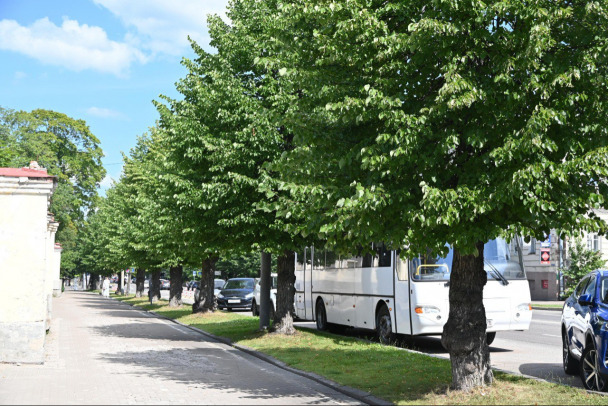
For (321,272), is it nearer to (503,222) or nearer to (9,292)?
(9,292)

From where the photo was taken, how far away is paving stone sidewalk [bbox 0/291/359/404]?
10055 mm

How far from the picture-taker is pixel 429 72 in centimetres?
930

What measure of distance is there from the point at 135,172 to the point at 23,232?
3136 centimetres

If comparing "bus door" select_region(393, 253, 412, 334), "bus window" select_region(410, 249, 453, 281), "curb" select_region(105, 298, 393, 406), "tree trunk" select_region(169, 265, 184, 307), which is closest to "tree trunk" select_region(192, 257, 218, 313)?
"tree trunk" select_region(169, 265, 184, 307)

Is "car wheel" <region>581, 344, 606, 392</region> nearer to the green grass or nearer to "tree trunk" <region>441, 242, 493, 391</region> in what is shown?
the green grass

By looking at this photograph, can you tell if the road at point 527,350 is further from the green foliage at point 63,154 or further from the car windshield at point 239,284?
the green foliage at point 63,154

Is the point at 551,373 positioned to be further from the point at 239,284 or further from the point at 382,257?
the point at 239,284

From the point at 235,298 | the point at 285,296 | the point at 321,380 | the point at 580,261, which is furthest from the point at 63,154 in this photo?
the point at 321,380

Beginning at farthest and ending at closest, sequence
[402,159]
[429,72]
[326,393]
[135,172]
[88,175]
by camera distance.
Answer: [88,175], [135,172], [326,393], [429,72], [402,159]

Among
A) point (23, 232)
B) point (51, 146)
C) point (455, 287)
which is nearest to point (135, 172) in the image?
point (51, 146)

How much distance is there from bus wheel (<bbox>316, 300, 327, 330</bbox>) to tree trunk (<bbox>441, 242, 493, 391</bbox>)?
1268 centimetres

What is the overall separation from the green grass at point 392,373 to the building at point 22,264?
15.7ft

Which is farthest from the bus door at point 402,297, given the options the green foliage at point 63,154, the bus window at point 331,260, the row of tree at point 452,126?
the green foliage at point 63,154

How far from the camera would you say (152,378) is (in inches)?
479
